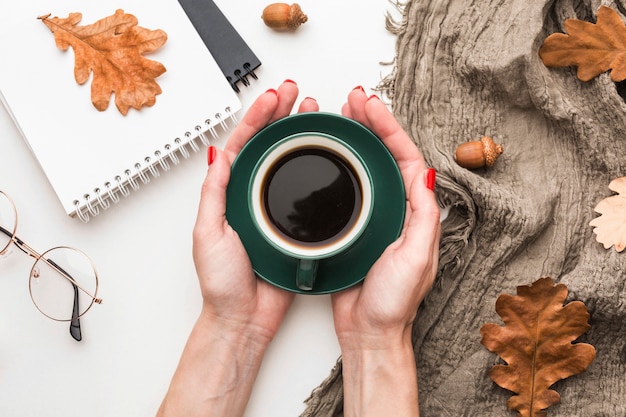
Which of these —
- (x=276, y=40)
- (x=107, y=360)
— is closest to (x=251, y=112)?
(x=276, y=40)

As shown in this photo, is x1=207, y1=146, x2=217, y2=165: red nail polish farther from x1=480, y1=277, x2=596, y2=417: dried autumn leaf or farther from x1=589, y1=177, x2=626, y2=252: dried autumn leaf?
x1=589, y1=177, x2=626, y2=252: dried autumn leaf

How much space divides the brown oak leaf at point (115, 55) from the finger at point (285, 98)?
239mm

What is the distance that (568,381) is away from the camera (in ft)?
3.48

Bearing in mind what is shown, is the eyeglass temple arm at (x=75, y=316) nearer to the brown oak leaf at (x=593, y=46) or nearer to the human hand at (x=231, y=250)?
the human hand at (x=231, y=250)

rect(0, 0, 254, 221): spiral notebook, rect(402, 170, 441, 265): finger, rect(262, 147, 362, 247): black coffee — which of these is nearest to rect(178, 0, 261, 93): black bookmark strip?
rect(0, 0, 254, 221): spiral notebook

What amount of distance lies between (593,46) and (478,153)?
0.28 meters

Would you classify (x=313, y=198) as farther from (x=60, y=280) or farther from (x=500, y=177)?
(x=60, y=280)

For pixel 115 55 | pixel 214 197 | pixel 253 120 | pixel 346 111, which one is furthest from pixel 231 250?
pixel 115 55

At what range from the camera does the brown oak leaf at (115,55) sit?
107cm

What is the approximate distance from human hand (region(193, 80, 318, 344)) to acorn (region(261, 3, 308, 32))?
0.15 m

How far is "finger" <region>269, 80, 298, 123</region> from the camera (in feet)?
3.30

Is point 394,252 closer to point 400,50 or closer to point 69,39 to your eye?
point 400,50

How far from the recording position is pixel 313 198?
0.98 meters

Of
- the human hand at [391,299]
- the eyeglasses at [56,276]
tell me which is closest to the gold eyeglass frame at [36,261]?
the eyeglasses at [56,276]
